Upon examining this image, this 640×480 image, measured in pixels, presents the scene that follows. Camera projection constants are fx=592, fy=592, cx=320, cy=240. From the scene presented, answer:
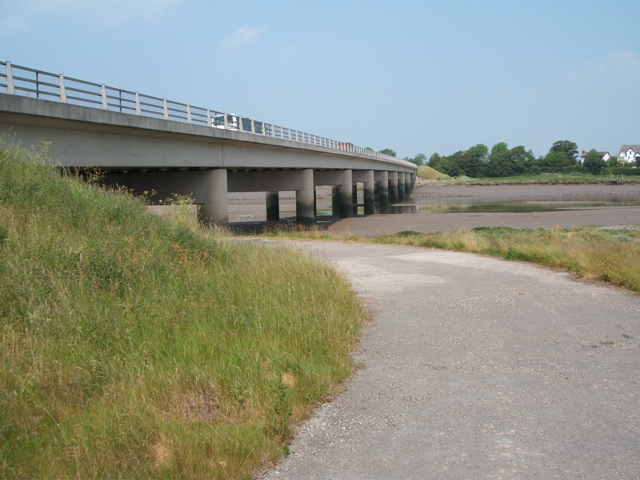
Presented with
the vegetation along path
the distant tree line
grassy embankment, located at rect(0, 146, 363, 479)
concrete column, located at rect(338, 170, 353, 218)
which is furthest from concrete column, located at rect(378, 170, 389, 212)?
the distant tree line

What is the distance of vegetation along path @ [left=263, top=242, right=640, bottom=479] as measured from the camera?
4414 mm

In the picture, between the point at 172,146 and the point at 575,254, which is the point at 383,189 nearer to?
the point at 172,146

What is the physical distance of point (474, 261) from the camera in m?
15.3

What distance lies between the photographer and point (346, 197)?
53781mm

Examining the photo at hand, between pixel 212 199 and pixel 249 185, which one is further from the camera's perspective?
pixel 249 185

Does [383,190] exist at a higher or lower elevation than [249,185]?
lower

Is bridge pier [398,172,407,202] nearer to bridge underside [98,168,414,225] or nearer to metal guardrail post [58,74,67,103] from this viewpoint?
bridge underside [98,168,414,225]

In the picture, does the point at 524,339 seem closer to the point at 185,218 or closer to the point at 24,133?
the point at 185,218

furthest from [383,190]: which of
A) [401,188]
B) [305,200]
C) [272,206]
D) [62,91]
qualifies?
[62,91]

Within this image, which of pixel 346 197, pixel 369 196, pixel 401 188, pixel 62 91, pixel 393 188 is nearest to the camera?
pixel 62 91

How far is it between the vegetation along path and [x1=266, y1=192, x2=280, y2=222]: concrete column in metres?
37.5

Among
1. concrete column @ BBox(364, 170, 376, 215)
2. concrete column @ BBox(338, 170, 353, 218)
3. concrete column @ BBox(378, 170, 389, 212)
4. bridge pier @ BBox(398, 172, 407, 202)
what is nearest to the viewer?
concrete column @ BBox(338, 170, 353, 218)

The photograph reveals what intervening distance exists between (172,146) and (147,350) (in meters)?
20.4

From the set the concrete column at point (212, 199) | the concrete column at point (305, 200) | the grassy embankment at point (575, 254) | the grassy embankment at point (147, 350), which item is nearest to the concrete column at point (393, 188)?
the concrete column at point (305, 200)
